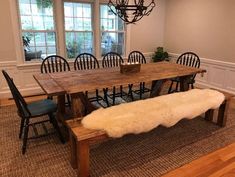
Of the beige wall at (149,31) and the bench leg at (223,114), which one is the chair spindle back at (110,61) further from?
the bench leg at (223,114)

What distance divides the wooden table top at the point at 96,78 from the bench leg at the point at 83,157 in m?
0.64

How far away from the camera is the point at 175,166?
2.27m

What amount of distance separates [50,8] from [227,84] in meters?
4.03

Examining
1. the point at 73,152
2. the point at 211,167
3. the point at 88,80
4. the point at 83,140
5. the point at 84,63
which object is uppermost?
the point at 84,63

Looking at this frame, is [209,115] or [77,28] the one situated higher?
[77,28]

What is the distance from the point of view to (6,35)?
3924 millimetres

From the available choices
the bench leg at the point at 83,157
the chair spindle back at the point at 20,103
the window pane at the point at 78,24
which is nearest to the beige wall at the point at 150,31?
A: the window pane at the point at 78,24

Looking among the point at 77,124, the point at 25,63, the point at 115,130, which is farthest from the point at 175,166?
the point at 25,63

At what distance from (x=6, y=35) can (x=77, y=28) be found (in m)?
1.45

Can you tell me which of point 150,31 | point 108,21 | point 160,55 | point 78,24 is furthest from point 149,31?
point 78,24

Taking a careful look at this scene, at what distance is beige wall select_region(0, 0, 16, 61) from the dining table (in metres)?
1.46

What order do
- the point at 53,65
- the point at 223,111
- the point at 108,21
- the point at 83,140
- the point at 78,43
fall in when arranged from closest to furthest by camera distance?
1. the point at 83,140
2. the point at 223,111
3. the point at 53,65
4. the point at 78,43
5. the point at 108,21

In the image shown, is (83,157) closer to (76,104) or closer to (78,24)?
(76,104)

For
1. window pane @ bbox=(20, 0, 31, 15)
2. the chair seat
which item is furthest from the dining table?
window pane @ bbox=(20, 0, 31, 15)
